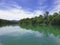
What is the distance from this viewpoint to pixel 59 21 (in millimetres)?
44125

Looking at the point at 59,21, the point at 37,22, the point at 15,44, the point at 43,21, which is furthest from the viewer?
the point at 37,22

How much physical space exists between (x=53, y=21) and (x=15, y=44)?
38.2 m

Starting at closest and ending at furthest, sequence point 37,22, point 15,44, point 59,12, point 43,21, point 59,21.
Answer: point 15,44 < point 59,21 < point 59,12 < point 43,21 < point 37,22

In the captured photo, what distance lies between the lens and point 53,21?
45688mm

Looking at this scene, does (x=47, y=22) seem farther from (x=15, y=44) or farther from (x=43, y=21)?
(x=15, y=44)

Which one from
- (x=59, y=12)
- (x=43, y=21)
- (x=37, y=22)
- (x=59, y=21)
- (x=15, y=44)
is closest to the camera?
(x=15, y=44)

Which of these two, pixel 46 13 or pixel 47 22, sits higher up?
pixel 46 13

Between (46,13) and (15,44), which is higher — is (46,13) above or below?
above

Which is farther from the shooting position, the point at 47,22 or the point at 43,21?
the point at 43,21

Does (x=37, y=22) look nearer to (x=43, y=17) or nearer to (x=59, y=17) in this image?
(x=43, y=17)

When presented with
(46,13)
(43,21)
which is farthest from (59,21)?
(46,13)

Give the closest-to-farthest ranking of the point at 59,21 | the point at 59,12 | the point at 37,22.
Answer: the point at 59,21 → the point at 59,12 → the point at 37,22

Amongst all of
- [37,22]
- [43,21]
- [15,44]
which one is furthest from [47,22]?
[15,44]

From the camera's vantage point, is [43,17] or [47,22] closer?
[47,22]
